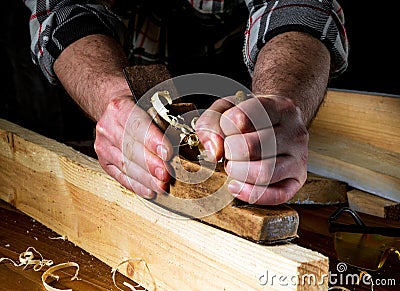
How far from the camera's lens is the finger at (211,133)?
3.37 feet

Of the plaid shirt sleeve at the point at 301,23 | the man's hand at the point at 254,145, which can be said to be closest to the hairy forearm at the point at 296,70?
the plaid shirt sleeve at the point at 301,23

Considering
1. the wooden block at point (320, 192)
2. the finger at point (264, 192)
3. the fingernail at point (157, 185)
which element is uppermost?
the finger at point (264, 192)

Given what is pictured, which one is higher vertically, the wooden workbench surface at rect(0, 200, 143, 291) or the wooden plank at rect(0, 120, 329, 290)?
the wooden plank at rect(0, 120, 329, 290)

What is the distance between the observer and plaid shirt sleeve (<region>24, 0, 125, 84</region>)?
1639mm

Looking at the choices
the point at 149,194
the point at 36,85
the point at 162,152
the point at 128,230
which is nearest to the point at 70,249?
the point at 128,230

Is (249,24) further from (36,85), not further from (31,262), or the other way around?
(36,85)

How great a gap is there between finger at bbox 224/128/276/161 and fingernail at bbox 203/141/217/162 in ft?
0.08

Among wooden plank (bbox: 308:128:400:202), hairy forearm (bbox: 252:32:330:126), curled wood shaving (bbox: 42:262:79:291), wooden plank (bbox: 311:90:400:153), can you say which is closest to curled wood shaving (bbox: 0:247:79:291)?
curled wood shaving (bbox: 42:262:79:291)

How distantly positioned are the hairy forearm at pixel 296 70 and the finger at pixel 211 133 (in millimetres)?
265

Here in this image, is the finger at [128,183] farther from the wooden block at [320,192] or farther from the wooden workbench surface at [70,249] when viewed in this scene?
the wooden block at [320,192]

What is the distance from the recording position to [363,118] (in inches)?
78.3

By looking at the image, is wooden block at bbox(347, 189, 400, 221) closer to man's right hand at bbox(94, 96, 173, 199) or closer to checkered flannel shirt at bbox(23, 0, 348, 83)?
checkered flannel shirt at bbox(23, 0, 348, 83)

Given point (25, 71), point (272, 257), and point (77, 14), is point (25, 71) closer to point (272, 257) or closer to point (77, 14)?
point (77, 14)

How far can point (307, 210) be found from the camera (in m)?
1.65
